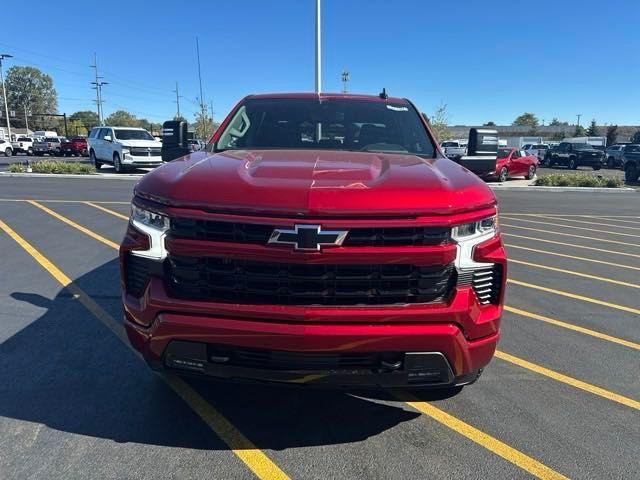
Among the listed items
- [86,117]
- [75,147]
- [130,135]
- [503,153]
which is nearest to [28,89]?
[86,117]


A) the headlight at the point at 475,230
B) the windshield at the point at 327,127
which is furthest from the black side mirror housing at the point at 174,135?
the headlight at the point at 475,230

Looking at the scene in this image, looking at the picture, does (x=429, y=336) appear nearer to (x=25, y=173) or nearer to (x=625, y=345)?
(x=625, y=345)

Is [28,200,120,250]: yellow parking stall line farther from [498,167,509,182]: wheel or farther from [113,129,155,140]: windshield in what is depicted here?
[498,167,509,182]: wheel

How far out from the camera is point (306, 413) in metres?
3.01

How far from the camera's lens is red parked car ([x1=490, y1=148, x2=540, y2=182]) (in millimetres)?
23125

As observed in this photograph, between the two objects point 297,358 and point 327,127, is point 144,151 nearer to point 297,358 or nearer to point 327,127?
point 327,127

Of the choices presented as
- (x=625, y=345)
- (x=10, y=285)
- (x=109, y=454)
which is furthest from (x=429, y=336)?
(x=10, y=285)

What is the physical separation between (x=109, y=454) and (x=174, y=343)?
789 mm

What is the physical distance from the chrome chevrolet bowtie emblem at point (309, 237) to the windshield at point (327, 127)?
1.61 m

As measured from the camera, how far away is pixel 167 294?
240 cm

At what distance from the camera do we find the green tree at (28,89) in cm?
12644

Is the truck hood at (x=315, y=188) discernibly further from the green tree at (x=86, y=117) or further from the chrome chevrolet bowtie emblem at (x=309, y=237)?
Answer: the green tree at (x=86, y=117)

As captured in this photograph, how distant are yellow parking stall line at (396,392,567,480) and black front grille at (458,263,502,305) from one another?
85 cm

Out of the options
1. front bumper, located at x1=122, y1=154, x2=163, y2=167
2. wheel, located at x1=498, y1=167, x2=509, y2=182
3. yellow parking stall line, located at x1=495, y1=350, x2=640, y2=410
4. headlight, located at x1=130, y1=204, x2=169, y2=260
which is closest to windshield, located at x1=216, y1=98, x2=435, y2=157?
headlight, located at x1=130, y1=204, x2=169, y2=260
